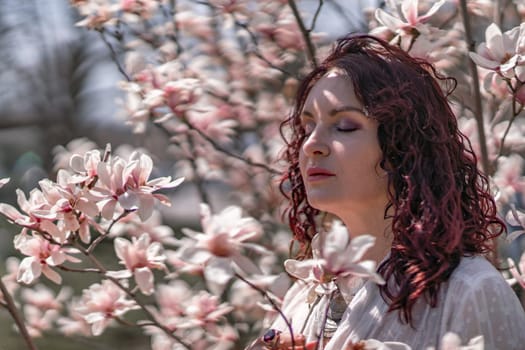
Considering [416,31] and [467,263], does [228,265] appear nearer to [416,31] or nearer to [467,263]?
[467,263]

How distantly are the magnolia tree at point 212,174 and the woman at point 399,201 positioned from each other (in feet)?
0.23

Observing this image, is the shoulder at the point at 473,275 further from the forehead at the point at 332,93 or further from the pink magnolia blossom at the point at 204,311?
the pink magnolia blossom at the point at 204,311

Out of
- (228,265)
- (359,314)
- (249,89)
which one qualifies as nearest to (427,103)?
(359,314)

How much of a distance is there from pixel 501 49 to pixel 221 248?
2.03 feet

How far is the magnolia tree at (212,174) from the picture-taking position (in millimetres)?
1221

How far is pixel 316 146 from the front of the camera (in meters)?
1.33

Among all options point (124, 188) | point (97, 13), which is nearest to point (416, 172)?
point (124, 188)

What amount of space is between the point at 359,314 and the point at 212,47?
147 cm

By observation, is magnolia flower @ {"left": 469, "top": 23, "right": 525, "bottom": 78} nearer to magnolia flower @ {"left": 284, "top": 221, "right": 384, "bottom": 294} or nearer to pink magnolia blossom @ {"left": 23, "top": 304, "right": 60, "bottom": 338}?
magnolia flower @ {"left": 284, "top": 221, "right": 384, "bottom": 294}

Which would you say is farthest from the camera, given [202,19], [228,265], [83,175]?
[202,19]

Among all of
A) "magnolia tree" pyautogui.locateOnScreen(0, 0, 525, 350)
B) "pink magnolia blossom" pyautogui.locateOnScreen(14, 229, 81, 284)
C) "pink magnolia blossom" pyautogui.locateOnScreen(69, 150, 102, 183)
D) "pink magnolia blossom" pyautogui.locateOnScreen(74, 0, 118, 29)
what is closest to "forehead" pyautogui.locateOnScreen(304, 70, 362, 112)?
"magnolia tree" pyautogui.locateOnScreen(0, 0, 525, 350)

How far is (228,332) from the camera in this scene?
1.85 metres

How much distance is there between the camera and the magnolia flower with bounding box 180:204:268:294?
105 cm

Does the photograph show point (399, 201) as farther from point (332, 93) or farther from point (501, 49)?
point (501, 49)
